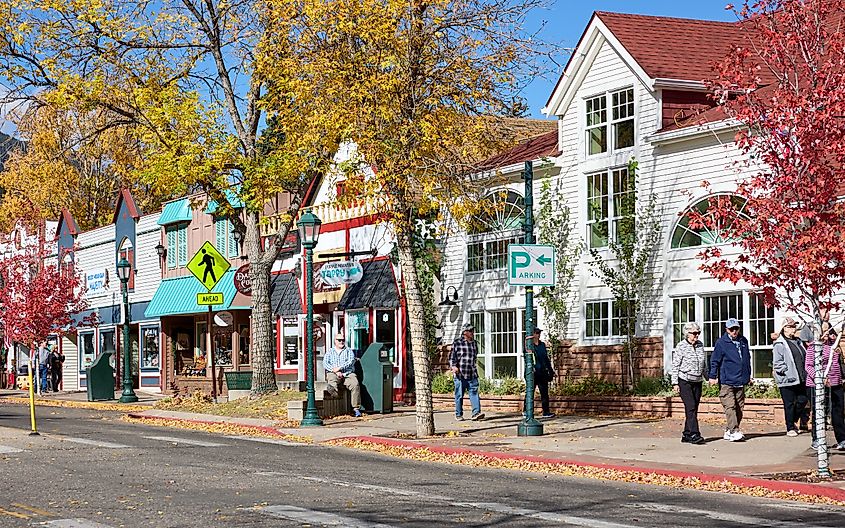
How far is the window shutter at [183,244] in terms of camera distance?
43281 mm

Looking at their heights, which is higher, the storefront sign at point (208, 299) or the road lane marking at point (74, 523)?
the storefront sign at point (208, 299)

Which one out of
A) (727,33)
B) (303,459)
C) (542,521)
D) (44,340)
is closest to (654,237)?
(727,33)

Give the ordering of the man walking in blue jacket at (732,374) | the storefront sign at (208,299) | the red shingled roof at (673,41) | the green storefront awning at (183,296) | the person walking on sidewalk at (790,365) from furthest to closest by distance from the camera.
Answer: the green storefront awning at (183,296), the storefront sign at (208,299), the red shingled roof at (673,41), the man walking in blue jacket at (732,374), the person walking on sidewalk at (790,365)

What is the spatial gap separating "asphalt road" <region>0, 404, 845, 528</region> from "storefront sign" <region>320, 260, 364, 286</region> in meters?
13.2

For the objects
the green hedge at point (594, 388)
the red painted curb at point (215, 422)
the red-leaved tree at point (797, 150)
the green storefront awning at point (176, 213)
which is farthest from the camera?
the green storefront awning at point (176, 213)

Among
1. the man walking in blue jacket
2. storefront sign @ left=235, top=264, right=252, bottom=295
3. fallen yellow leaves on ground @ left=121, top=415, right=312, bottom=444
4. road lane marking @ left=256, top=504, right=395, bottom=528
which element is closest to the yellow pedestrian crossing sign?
fallen yellow leaves on ground @ left=121, top=415, right=312, bottom=444

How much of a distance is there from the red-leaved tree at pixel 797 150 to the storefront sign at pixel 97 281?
38790 millimetres

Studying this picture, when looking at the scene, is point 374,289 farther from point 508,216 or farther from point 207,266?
point 207,266

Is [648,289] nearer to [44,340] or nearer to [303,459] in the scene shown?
[303,459]

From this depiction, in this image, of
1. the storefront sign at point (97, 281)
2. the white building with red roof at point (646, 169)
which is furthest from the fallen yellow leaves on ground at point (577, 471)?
the storefront sign at point (97, 281)

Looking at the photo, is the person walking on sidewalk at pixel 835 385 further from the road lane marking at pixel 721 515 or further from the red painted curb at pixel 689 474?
the road lane marking at pixel 721 515

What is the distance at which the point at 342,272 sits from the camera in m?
31.6

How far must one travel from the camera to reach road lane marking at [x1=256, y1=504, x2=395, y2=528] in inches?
409

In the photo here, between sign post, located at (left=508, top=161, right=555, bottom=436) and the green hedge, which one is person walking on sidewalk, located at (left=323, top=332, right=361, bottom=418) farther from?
sign post, located at (left=508, top=161, right=555, bottom=436)
